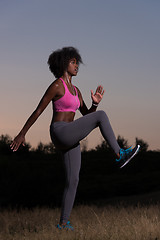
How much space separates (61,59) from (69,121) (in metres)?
0.97

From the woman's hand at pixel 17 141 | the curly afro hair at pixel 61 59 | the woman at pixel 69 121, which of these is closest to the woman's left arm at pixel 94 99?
the woman at pixel 69 121

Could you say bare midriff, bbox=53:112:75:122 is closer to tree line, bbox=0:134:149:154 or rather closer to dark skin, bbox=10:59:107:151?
dark skin, bbox=10:59:107:151

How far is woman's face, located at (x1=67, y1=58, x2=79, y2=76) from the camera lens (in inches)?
224

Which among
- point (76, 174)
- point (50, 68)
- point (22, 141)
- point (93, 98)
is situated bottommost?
point (76, 174)

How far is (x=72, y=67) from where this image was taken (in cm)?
570

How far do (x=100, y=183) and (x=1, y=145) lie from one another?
13.3 metres

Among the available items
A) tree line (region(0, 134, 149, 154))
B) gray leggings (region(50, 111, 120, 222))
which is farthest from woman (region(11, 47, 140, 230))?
tree line (region(0, 134, 149, 154))

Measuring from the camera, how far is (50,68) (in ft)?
19.3

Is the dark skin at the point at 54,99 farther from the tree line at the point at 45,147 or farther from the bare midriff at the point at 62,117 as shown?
the tree line at the point at 45,147

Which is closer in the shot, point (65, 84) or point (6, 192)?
point (65, 84)

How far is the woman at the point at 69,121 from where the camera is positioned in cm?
515

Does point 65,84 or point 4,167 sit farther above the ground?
point 65,84

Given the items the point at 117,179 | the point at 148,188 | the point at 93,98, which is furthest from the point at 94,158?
the point at 93,98

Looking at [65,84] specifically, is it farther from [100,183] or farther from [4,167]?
[4,167]
